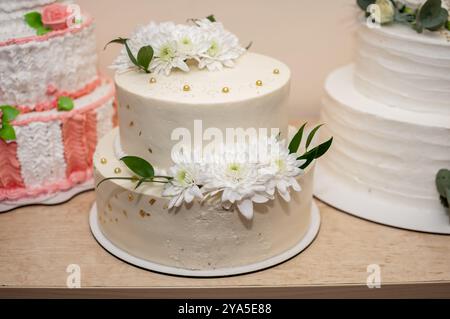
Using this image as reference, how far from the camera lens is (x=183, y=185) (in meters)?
1.59

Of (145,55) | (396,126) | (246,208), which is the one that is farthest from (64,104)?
(396,126)

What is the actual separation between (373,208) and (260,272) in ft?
1.69

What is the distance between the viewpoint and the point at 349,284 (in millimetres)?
1694

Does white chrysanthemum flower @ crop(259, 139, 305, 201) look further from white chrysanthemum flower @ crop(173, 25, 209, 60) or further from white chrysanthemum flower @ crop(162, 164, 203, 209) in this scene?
white chrysanthemum flower @ crop(173, 25, 209, 60)

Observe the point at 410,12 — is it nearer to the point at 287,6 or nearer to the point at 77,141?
the point at 287,6

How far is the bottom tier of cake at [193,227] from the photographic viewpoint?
1.66 meters

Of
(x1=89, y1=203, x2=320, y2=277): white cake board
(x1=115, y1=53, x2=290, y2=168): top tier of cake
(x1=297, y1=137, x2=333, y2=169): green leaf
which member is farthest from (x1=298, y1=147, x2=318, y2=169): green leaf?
(x1=89, y1=203, x2=320, y2=277): white cake board

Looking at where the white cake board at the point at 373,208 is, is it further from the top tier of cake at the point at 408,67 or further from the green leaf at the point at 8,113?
the green leaf at the point at 8,113

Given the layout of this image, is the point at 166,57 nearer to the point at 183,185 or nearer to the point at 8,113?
the point at 183,185

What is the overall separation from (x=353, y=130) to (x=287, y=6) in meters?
0.74

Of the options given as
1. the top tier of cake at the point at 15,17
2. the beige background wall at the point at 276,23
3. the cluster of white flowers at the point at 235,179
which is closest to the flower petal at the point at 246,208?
the cluster of white flowers at the point at 235,179
